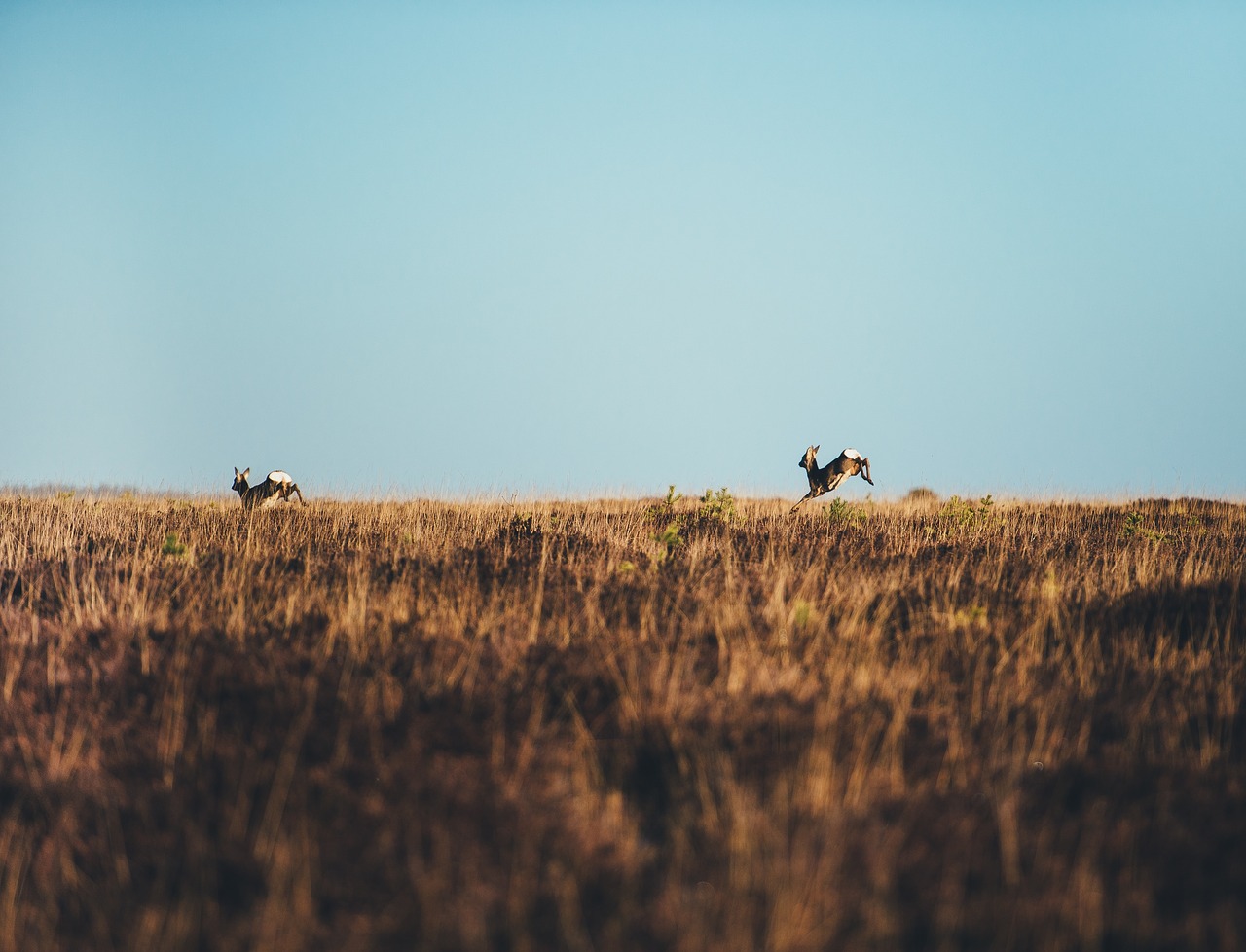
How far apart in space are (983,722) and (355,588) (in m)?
3.99

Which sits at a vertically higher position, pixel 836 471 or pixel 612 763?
pixel 836 471

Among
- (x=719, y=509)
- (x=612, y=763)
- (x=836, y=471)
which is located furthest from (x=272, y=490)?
(x=612, y=763)

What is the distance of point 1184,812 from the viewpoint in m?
3.47

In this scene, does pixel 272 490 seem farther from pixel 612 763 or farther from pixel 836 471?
pixel 612 763

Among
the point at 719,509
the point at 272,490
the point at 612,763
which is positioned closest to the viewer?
the point at 612,763

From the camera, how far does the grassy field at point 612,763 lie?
2.75 m

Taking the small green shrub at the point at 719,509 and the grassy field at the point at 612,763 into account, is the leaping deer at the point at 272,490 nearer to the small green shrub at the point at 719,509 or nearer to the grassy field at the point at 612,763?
the small green shrub at the point at 719,509

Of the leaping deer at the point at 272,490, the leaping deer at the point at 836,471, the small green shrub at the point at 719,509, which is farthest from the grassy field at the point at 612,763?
the leaping deer at the point at 836,471

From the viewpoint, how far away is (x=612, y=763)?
372 cm

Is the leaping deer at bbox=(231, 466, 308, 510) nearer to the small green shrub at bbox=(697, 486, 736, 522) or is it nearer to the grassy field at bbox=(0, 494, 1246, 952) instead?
the small green shrub at bbox=(697, 486, 736, 522)

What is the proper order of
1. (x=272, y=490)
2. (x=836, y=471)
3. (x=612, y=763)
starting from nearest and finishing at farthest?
(x=612, y=763)
(x=272, y=490)
(x=836, y=471)

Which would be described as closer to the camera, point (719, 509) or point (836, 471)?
point (719, 509)

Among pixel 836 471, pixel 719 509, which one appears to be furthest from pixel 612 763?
pixel 836 471

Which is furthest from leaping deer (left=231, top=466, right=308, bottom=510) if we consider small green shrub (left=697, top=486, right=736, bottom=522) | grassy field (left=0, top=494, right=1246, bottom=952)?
grassy field (left=0, top=494, right=1246, bottom=952)
